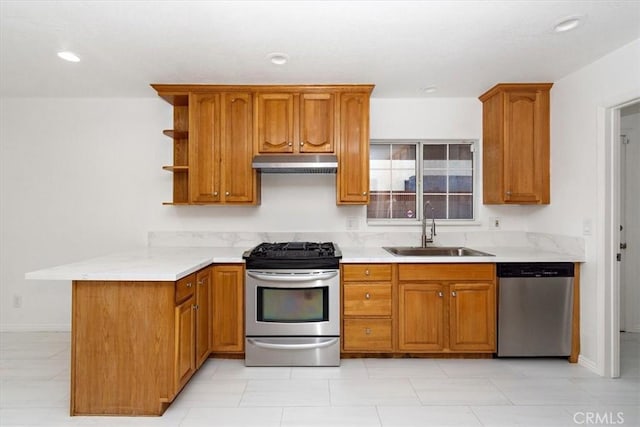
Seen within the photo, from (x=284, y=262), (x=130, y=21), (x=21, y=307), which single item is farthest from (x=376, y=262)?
(x=21, y=307)

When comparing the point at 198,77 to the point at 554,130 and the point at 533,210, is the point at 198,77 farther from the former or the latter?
the point at 533,210

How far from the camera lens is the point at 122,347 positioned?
209cm

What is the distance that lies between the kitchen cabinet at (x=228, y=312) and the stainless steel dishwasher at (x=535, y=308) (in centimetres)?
208

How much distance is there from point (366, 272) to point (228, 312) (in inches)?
45.5

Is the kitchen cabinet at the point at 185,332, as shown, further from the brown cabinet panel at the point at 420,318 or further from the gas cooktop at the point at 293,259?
the brown cabinet panel at the point at 420,318

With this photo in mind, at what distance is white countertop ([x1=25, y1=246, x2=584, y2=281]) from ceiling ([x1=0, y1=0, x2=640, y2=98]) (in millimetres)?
1476

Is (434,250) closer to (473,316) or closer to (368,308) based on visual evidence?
(473,316)

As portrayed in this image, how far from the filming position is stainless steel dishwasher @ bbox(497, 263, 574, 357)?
9.18 ft

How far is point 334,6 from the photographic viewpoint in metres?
1.93

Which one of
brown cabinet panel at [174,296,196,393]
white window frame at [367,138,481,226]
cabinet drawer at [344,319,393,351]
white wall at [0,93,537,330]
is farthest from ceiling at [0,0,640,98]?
cabinet drawer at [344,319,393,351]

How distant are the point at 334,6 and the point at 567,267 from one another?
258 cm

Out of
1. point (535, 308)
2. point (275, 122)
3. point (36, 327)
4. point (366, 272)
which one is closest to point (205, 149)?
point (275, 122)

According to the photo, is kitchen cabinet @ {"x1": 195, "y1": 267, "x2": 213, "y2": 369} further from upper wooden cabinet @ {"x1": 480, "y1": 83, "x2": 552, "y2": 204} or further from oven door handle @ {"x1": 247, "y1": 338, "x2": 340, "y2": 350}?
upper wooden cabinet @ {"x1": 480, "y1": 83, "x2": 552, "y2": 204}

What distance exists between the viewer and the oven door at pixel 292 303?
109 inches
